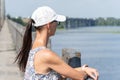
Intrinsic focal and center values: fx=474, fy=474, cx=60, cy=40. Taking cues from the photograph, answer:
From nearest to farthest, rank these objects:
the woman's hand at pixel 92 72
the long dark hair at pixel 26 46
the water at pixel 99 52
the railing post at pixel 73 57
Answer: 1. the woman's hand at pixel 92 72
2. the long dark hair at pixel 26 46
3. the railing post at pixel 73 57
4. the water at pixel 99 52

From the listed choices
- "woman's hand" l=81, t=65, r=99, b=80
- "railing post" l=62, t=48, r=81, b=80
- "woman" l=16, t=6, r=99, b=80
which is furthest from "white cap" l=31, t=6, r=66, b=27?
"railing post" l=62, t=48, r=81, b=80

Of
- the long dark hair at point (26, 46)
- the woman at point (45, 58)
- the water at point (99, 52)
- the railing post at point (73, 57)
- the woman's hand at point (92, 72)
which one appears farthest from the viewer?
the water at point (99, 52)

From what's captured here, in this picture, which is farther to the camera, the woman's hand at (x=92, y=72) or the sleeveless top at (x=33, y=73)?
the sleeveless top at (x=33, y=73)

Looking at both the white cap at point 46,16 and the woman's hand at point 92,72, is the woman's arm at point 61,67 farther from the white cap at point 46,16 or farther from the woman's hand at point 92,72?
the white cap at point 46,16

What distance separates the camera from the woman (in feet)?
11.8

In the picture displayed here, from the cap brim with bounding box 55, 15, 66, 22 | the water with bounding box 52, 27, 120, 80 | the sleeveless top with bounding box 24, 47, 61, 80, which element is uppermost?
the cap brim with bounding box 55, 15, 66, 22

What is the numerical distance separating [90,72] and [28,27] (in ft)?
2.16

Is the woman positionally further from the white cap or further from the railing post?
the railing post

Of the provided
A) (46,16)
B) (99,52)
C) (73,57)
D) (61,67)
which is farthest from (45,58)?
(99,52)

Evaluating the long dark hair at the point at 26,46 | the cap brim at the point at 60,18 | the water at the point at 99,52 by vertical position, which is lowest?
the water at the point at 99,52

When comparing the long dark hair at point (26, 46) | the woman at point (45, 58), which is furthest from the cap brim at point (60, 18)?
the long dark hair at point (26, 46)

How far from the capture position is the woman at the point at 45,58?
360 centimetres

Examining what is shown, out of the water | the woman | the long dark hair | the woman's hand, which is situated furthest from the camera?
the water

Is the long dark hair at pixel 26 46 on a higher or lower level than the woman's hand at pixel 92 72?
higher
